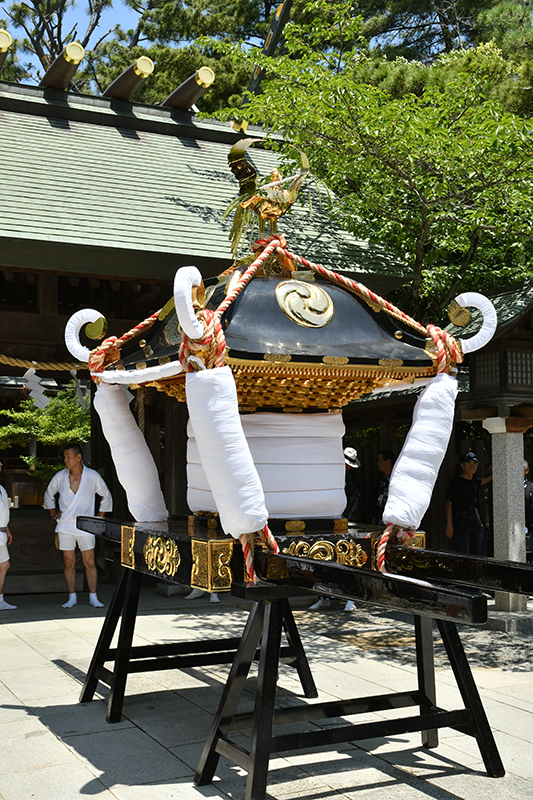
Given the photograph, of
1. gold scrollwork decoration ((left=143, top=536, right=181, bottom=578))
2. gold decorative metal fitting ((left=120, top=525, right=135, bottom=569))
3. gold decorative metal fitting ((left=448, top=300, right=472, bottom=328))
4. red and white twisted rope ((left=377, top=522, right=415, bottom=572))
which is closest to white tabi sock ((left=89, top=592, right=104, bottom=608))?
gold decorative metal fitting ((left=120, top=525, right=135, bottom=569))

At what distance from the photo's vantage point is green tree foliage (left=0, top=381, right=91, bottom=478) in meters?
15.8

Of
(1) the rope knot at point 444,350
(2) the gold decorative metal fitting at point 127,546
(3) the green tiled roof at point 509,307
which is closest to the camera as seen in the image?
(1) the rope knot at point 444,350

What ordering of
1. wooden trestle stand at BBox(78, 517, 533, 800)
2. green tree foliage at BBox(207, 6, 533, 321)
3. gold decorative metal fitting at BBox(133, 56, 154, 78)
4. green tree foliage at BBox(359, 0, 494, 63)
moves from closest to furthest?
wooden trestle stand at BBox(78, 517, 533, 800)
green tree foliage at BBox(207, 6, 533, 321)
gold decorative metal fitting at BBox(133, 56, 154, 78)
green tree foliage at BBox(359, 0, 494, 63)

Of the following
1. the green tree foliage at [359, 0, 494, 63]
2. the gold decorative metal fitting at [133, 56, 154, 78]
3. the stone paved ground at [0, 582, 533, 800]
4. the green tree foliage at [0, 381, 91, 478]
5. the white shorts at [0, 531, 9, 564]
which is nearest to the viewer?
the stone paved ground at [0, 582, 533, 800]

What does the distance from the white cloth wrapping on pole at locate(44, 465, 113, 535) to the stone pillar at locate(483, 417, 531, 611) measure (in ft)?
13.3

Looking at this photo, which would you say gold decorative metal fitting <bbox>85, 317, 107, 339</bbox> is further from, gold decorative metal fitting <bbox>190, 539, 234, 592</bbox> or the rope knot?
the rope knot

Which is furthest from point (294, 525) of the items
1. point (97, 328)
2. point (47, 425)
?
point (47, 425)

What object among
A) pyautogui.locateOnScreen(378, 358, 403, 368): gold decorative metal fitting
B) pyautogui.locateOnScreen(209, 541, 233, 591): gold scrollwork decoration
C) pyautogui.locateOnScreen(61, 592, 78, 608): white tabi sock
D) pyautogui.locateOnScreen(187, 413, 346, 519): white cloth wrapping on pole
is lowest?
pyautogui.locateOnScreen(61, 592, 78, 608): white tabi sock

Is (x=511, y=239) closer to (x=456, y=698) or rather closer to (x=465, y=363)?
(x=465, y=363)

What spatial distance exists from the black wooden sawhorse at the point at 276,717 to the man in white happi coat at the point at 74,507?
4.74 m

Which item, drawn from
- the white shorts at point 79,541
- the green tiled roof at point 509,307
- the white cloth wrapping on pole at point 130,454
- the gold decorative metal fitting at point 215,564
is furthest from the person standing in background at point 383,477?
the gold decorative metal fitting at point 215,564

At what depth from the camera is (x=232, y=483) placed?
328 centimetres

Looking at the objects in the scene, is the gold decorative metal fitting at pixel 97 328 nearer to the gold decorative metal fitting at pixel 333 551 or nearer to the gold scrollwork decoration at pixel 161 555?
the gold scrollwork decoration at pixel 161 555

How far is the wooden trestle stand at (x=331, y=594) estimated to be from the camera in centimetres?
272
